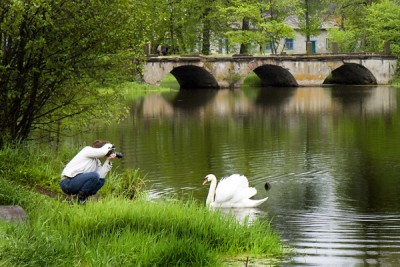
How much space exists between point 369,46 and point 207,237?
6144cm

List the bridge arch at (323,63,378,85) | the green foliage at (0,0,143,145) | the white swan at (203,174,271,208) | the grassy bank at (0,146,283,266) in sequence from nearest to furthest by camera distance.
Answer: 1. the grassy bank at (0,146,283,266)
2. the white swan at (203,174,271,208)
3. the green foliage at (0,0,143,145)
4. the bridge arch at (323,63,378,85)

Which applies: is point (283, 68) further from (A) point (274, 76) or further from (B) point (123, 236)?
(B) point (123, 236)

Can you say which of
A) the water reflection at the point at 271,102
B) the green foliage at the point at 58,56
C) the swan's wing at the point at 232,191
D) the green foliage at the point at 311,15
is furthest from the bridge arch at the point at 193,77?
the swan's wing at the point at 232,191

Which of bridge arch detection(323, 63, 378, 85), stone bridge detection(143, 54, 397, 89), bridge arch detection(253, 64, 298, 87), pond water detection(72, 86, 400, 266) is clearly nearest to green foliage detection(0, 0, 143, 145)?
pond water detection(72, 86, 400, 266)

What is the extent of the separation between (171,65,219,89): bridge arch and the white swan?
45.2 metres

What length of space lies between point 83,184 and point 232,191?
3.57m

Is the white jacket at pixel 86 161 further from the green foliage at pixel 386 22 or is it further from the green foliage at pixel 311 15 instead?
the green foliage at pixel 311 15

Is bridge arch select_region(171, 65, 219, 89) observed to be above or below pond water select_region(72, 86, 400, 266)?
above

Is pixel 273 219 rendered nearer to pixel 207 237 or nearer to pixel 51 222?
pixel 207 237

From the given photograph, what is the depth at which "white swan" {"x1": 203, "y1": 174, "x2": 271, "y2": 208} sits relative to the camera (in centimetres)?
1620

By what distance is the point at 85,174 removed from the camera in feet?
44.7

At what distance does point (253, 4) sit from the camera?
66750 millimetres

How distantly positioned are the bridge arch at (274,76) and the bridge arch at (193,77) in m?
4.09

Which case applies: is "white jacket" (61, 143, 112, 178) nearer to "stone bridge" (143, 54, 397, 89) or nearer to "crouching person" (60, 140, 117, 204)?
"crouching person" (60, 140, 117, 204)
